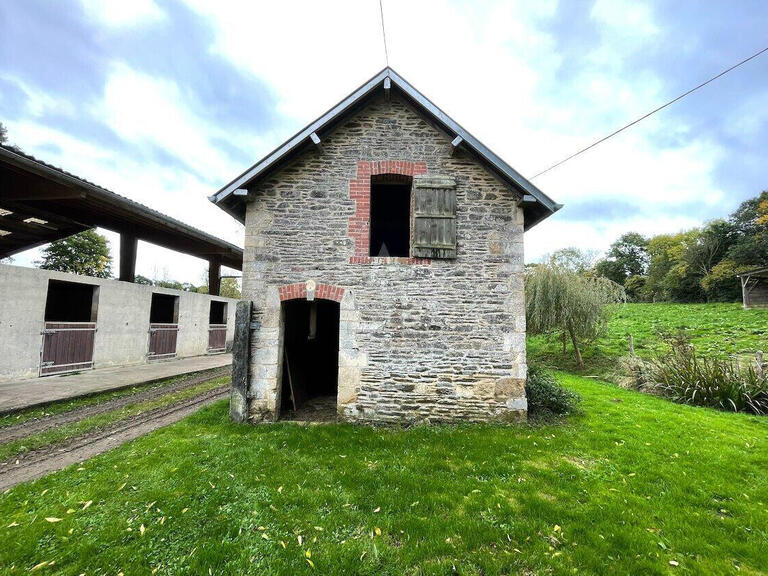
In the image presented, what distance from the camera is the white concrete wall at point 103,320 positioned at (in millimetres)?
7770

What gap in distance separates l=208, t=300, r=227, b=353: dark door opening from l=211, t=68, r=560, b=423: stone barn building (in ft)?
37.5

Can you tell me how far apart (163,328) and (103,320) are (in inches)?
99.5

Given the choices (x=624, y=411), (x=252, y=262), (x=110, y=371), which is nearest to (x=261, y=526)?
(x=252, y=262)

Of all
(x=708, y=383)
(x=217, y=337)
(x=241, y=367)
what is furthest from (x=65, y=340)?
(x=708, y=383)

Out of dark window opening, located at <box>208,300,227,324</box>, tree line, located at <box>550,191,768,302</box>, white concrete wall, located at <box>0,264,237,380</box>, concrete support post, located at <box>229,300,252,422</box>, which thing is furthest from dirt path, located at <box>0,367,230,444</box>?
tree line, located at <box>550,191,768,302</box>

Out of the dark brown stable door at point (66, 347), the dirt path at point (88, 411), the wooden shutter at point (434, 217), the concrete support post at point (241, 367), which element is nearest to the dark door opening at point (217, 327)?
the dark brown stable door at point (66, 347)

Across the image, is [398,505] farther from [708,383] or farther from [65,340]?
[65,340]

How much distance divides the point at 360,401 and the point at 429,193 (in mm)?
4102

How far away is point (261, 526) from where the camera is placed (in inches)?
121

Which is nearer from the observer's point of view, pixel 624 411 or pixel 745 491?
pixel 745 491

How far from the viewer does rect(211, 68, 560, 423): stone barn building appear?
5789 mm

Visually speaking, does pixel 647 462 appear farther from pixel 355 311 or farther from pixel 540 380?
pixel 355 311

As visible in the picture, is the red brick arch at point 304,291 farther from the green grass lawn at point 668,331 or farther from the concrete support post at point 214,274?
the concrete support post at point 214,274

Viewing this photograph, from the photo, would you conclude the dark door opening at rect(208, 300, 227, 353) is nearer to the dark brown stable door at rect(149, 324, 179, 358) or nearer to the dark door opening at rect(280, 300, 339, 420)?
the dark brown stable door at rect(149, 324, 179, 358)
